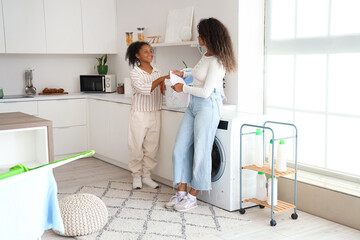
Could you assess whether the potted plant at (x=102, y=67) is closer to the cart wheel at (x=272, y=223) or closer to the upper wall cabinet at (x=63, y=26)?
the upper wall cabinet at (x=63, y=26)

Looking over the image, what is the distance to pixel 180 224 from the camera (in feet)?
10.8

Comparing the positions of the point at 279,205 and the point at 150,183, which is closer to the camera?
the point at 279,205

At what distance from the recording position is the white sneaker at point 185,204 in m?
3.58

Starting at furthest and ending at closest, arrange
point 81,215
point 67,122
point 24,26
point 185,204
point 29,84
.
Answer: point 29,84
point 67,122
point 24,26
point 185,204
point 81,215

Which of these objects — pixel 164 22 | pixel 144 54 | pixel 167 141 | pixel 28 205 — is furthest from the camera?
pixel 164 22

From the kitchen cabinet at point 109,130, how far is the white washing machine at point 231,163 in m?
1.51

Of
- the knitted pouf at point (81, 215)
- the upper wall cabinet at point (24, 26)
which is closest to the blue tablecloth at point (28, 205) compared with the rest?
the knitted pouf at point (81, 215)

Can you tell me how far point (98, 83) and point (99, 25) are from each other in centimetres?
76

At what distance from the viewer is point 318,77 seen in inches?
143

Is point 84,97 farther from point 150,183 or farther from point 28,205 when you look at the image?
point 28,205

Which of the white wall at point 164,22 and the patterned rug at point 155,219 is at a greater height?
the white wall at point 164,22

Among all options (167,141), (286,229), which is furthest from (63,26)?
(286,229)

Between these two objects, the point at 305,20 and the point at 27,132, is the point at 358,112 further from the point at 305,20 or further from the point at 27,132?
the point at 27,132

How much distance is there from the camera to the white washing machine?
3492 millimetres
